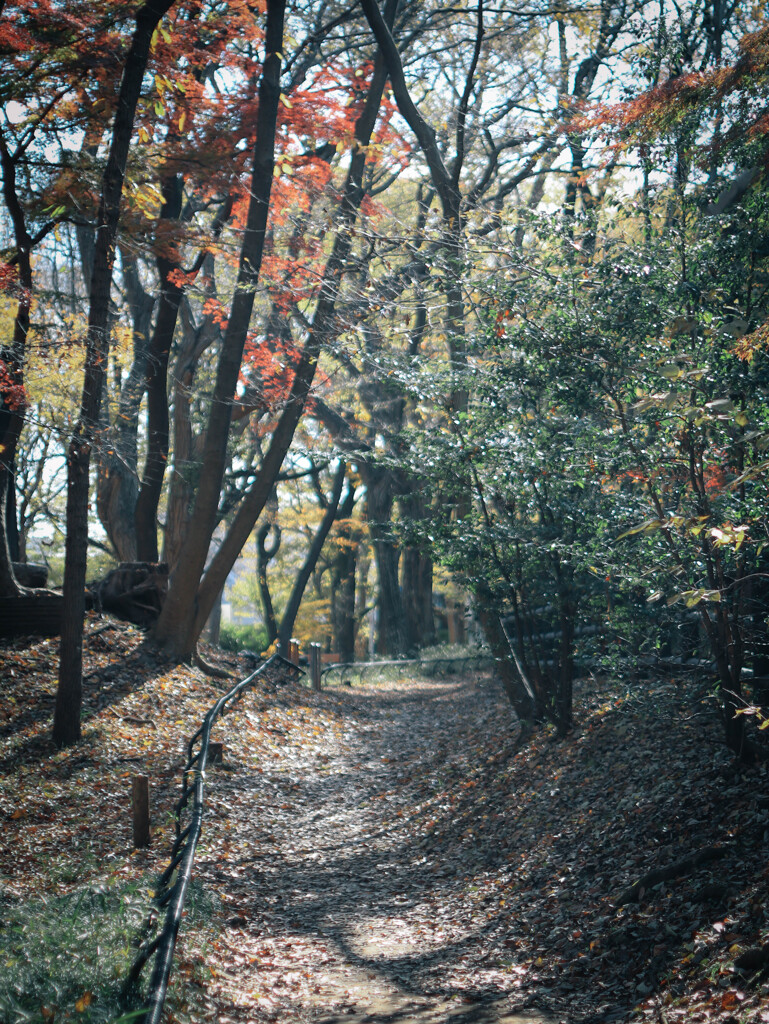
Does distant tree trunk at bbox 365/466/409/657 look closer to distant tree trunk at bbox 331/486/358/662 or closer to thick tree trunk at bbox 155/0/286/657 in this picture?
distant tree trunk at bbox 331/486/358/662

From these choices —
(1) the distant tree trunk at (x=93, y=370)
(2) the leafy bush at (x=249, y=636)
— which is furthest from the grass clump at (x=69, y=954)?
(2) the leafy bush at (x=249, y=636)

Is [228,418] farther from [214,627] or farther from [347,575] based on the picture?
[347,575]

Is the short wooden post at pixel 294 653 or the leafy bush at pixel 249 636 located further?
the leafy bush at pixel 249 636

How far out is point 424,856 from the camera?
749cm

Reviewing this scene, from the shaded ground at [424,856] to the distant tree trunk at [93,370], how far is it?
68cm

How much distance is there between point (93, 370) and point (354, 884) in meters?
5.73

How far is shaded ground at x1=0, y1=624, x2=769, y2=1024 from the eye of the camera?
439cm

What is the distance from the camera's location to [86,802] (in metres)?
7.72

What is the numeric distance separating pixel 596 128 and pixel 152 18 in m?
4.82

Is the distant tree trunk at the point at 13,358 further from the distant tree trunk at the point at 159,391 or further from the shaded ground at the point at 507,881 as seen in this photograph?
the shaded ground at the point at 507,881

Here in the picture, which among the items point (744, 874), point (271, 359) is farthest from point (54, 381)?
point (744, 874)

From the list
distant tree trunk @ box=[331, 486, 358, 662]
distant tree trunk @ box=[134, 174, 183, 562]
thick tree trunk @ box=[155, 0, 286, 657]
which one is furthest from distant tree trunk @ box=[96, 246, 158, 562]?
distant tree trunk @ box=[331, 486, 358, 662]

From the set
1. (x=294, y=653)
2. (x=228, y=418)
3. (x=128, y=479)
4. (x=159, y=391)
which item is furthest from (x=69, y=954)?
(x=128, y=479)

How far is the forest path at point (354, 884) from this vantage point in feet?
15.2
